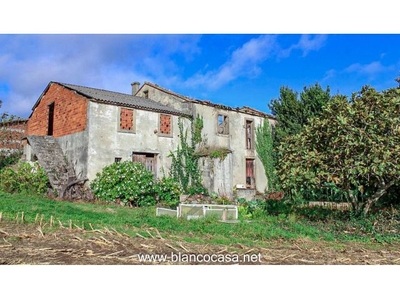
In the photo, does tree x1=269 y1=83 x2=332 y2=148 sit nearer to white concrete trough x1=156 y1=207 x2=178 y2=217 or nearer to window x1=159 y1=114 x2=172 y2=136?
window x1=159 y1=114 x2=172 y2=136

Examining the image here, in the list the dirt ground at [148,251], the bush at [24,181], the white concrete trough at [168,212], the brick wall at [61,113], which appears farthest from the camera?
the brick wall at [61,113]

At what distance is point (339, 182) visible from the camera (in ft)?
30.7

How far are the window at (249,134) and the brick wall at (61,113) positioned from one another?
983cm

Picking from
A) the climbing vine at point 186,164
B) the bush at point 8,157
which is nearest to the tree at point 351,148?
the climbing vine at point 186,164

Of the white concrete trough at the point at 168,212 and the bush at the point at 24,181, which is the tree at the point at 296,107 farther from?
the bush at the point at 24,181

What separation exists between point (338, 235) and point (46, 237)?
6.52 metres

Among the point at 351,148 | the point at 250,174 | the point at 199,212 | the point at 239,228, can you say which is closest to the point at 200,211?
the point at 199,212

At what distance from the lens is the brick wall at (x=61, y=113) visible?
1625cm

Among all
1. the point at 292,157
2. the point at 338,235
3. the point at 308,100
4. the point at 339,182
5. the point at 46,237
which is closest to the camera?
the point at 46,237

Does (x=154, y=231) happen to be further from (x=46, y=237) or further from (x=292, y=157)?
(x=292, y=157)

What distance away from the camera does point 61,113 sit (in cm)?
1758

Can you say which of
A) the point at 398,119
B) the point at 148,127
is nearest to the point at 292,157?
the point at 398,119

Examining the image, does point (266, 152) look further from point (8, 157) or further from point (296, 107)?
point (8, 157)

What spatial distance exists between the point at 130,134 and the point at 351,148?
34.3 ft
